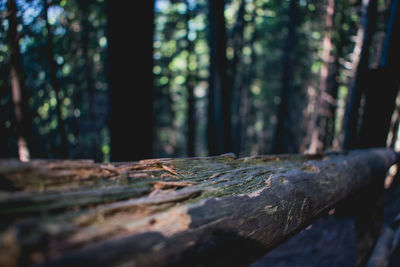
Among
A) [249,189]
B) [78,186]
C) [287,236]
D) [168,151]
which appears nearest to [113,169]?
[78,186]

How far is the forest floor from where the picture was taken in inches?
174

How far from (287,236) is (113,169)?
128 cm

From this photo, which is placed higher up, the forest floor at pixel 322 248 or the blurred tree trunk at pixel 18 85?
the blurred tree trunk at pixel 18 85

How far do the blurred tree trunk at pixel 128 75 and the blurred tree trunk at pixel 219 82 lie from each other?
2.85 metres

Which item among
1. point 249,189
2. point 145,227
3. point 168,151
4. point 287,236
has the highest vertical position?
point 145,227

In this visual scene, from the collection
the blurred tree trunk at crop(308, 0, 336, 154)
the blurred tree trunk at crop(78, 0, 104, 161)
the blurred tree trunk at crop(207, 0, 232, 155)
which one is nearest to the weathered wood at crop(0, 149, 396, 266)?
the blurred tree trunk at crop(207, 0, 232, 155)

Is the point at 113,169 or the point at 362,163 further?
the point at 362,163

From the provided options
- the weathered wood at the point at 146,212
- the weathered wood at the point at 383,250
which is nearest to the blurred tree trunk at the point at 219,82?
the weathered wood at the point at 383,250

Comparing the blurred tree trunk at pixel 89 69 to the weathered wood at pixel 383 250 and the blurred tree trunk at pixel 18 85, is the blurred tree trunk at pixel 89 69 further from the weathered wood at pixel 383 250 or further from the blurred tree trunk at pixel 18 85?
the weathered wood at pixel 383 250

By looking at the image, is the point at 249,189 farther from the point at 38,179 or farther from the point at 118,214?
the point at 38,179

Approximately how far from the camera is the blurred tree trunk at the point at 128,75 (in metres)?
3.33

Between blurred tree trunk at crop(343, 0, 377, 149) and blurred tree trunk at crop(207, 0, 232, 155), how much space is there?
2.98 metres

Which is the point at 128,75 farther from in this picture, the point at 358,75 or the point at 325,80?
the point at 325,80

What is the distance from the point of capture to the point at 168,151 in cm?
1917
